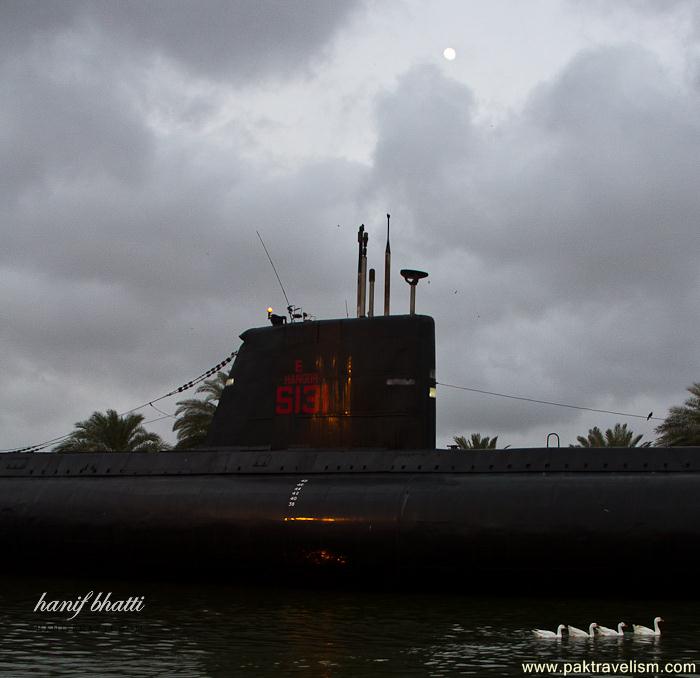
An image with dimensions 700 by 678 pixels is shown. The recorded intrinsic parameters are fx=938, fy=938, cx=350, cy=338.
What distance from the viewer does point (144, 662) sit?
10.4 metres

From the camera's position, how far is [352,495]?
17375 mm

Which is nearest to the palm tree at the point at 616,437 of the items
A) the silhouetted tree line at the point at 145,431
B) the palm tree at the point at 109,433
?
the silhouetted tree line at the point at 145,431

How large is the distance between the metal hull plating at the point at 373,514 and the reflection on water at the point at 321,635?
0.68 m

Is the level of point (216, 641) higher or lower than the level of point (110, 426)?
lower

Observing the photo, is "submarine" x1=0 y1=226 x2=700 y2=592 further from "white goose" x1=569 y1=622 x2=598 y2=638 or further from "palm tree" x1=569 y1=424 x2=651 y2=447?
"palm tree" x1=569 y1=424 x2=651 y2=447

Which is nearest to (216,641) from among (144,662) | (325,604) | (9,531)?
(144,662)

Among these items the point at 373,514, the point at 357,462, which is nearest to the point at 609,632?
the point at 373,514

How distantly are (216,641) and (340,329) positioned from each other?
8.80 metres

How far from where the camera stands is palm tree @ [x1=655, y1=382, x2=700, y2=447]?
3272cm

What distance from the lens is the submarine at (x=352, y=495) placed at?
51.9 feet

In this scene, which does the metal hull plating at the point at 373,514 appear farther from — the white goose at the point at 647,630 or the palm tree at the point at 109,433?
the palm tree at the point at 109,433

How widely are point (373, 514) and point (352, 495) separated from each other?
65 cm

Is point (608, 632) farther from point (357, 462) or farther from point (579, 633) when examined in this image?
point (357, 462)

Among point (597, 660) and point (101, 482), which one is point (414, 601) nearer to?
point (597, 660)
